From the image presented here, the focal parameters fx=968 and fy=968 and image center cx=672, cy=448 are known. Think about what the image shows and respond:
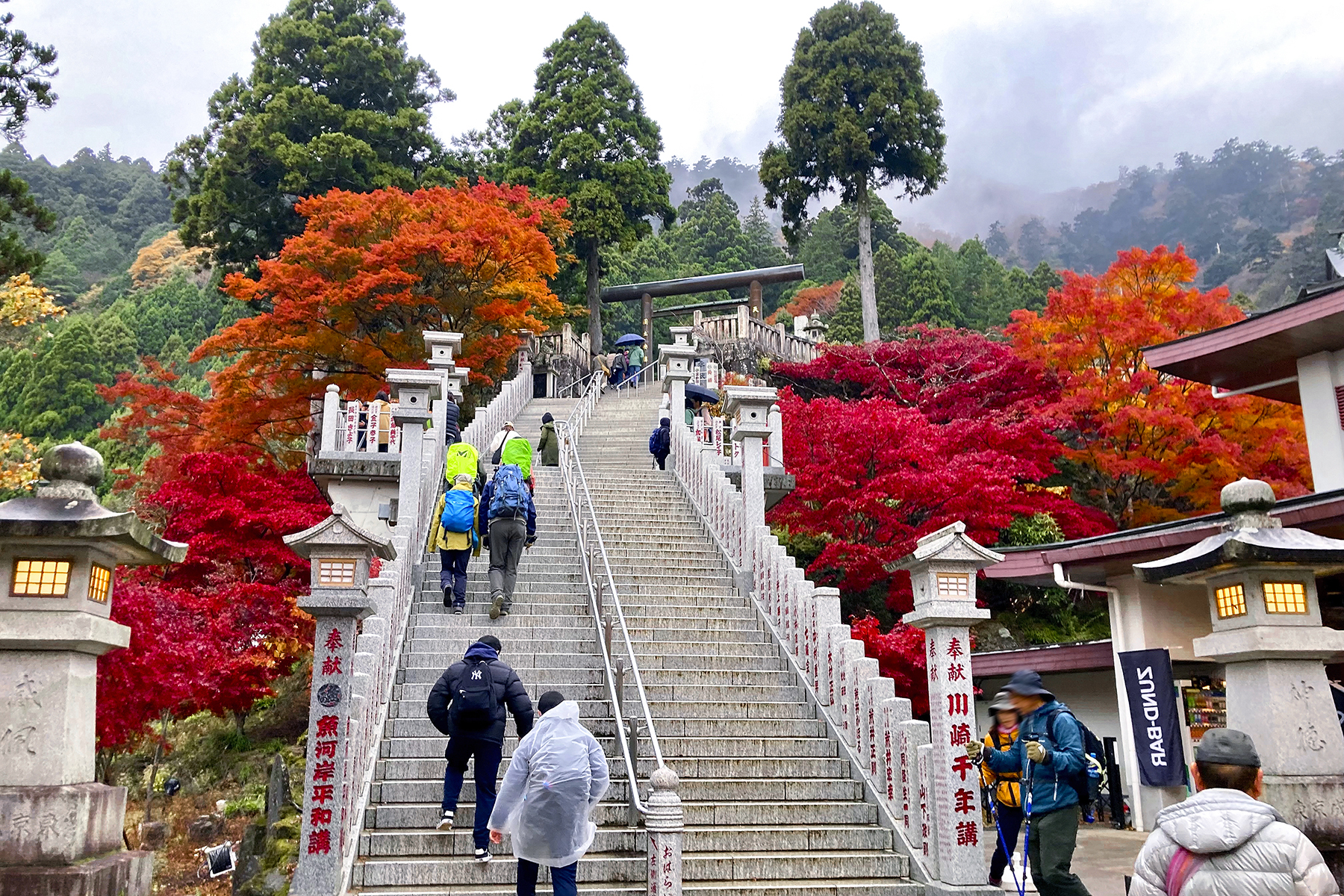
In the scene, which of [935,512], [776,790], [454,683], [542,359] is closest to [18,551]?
[454,683]

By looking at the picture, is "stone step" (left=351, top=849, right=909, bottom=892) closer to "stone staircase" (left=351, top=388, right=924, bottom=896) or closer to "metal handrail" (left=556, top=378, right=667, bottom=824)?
"stone staircase" (left=351, top=388, right=924, bottom=896)

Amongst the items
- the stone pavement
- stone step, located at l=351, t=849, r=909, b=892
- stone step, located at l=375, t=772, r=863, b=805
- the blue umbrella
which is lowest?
the stone pavement

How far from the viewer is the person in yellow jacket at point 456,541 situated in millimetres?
10367

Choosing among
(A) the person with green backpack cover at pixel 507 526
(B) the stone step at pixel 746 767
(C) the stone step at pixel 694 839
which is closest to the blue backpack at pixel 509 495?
(A) the person with green backpack cover at pixel 507 526

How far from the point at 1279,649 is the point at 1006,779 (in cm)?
199

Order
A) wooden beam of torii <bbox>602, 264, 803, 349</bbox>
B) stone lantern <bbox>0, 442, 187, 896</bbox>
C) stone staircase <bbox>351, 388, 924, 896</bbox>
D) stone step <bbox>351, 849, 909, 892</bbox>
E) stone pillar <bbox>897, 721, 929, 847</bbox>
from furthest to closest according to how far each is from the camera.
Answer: wooden beam of torii <bbox>602, 264, 803, 349</bbox> → stone pillar <bbox>897, 721, 929, 847</bbox> → stone staircase <bbox>351, 388, 924, 896</bbox> → stone step <bbox>351, 849, 909, 892</bbox> → stone lantern <bbox>0, 442, 187, 896</bbox>

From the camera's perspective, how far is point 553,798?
19.1 feet

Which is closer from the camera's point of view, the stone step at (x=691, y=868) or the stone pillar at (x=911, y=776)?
the stone step at (x=691, y=868)

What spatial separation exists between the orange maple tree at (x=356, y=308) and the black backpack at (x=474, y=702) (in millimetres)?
14531

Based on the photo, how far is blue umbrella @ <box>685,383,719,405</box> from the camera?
2330cm

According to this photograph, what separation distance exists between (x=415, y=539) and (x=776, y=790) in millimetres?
5259

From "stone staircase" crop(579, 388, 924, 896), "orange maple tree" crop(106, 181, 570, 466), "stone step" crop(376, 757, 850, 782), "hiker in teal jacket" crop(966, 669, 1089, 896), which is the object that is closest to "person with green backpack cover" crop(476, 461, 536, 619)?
"stone staircase" crop(579, 388, 924, 896)

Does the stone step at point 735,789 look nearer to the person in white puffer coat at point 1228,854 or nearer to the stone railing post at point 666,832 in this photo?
the stone railing post at point 666,832

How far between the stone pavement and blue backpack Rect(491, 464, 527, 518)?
5721mm
